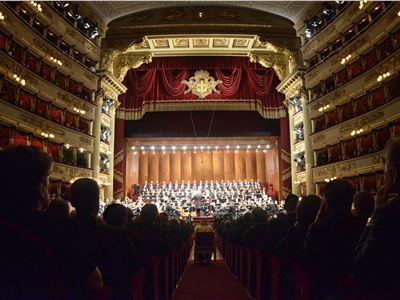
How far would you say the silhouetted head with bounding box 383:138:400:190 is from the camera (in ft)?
5.03

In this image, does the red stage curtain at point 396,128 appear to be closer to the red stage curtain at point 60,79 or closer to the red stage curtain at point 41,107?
the red stage curtain at point 41,107

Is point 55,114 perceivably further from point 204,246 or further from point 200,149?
point 200,149

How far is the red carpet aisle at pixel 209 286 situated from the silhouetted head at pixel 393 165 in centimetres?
367

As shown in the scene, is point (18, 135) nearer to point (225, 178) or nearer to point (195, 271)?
point (195, 271)

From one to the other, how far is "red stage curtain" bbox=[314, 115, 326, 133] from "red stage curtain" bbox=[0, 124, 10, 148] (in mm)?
13077

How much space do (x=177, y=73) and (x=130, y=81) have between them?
297cm

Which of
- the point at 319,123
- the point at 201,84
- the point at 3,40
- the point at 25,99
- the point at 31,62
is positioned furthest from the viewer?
the point at 201,84

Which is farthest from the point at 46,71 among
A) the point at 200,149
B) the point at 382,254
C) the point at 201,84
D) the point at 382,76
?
the point at 382,254

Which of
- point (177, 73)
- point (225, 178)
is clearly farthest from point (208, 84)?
point (225, 178)

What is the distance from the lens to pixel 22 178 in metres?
1.40

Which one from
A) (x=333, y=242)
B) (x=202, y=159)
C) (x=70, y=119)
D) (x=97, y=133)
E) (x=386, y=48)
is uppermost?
(x=386, y=48)

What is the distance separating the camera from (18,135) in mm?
12469

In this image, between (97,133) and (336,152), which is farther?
(97,133)

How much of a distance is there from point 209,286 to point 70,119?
12.6 m
